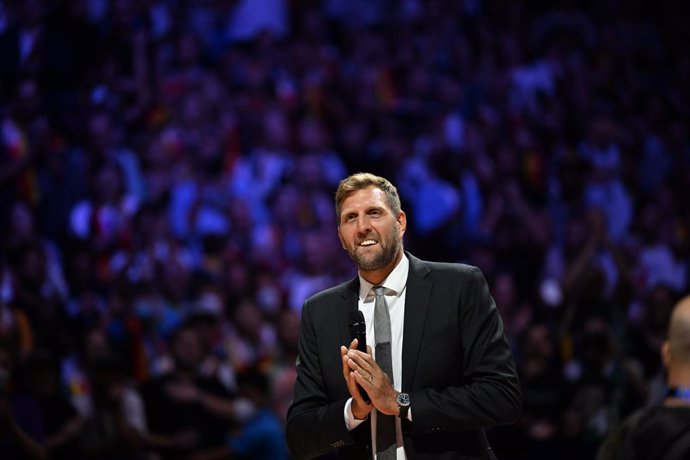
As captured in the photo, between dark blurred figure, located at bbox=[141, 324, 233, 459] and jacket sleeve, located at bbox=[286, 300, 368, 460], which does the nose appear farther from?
dark blurred figure, located at bbox=[141, 324, 233, 459]

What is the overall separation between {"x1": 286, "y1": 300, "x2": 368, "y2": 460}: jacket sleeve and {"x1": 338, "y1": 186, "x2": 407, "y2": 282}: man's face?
0.92 ft

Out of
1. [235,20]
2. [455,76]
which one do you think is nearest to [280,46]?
[235,20]

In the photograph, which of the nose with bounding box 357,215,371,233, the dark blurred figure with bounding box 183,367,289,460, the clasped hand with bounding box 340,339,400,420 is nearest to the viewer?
the clasped hand with bounding box 340,339,400,420

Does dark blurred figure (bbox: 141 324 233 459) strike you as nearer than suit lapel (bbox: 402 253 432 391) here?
No

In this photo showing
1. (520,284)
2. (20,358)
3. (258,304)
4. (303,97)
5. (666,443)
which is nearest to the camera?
(666,443)

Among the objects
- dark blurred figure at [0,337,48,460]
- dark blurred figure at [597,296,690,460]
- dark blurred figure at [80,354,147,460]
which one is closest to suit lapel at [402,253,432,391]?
dark blurred figure at [597,296,690,460]

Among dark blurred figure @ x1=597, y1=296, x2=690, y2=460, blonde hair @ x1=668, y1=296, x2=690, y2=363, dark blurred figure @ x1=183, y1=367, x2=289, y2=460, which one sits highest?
blonde hair @ x1=668, y1=296, x2=690, y2=363

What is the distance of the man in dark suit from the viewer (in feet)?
→ 9.01

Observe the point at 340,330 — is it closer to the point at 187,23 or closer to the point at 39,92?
the point at 39,92

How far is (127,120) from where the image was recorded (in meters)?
8.72

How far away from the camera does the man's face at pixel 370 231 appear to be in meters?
2.93

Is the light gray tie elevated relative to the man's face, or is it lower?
lower

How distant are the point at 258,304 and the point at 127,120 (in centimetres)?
222

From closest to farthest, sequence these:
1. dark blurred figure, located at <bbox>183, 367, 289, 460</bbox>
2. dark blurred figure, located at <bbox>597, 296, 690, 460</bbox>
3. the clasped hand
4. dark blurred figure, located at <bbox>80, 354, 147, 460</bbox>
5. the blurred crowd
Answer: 1. dark blurred figure, located at <bbox>597, 296, 690, 460</bbox>
2. the clasped hand
3. dark blurred figure, located at <bbox>80, 354, 147, 460</bbox>
4. dark blurred figure, located at <bbox>183, 367, 289, 460</bbox>
5. the blurred crowd
